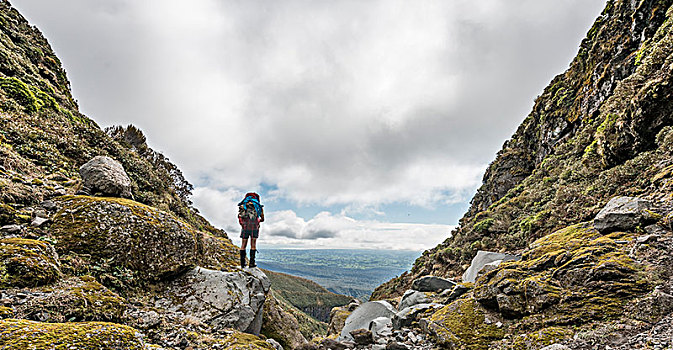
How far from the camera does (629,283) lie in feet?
17.2

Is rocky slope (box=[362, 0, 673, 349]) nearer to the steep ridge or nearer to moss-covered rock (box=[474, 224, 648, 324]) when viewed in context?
moss-covered rock (box=[474, 224, 648, 324])

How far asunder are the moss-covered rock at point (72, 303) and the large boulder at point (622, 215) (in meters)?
12.7

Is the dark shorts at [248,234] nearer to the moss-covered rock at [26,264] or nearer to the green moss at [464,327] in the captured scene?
the moss-covered rock at [26,264]

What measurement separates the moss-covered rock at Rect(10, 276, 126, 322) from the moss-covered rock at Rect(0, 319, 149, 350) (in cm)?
84

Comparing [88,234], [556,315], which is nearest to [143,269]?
[88,234]

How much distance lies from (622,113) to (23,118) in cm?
2759

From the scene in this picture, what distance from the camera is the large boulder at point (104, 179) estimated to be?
880cm

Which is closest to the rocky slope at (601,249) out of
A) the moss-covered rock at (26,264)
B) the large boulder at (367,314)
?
the large boulder at (367,314)

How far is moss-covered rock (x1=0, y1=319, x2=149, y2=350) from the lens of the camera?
307cm

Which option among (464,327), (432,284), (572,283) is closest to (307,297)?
(432,284)

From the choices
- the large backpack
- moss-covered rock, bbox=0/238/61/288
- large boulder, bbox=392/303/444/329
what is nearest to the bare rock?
large boulder, bbox=392/303/444/329

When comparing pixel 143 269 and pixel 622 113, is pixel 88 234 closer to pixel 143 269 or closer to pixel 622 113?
pixel 143 269

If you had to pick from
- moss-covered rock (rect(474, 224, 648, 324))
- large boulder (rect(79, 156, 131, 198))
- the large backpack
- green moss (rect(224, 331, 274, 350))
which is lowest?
green moss (rect(224, 331, 274, 350))

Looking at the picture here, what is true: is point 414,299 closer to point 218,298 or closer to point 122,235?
point 218,298
